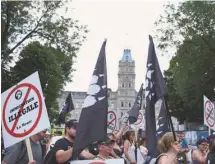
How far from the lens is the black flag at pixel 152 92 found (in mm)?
5789

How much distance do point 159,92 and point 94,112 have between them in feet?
4.68

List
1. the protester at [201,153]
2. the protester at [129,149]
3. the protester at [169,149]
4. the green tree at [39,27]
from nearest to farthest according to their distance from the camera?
1. the protester at [169,149]
2. the protester at [201,153]
3. the protester at [129,149]
4. the green tree at [39,27]

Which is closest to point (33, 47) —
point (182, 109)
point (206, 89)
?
point (206, 89)

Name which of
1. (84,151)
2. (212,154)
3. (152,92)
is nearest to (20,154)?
(84,151)

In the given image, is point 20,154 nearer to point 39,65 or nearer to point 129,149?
point 129,149

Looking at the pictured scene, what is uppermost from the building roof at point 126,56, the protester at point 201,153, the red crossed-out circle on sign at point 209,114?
the building roof at point 126,56

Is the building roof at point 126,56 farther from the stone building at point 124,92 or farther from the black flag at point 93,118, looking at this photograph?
the black flag at point 93,118

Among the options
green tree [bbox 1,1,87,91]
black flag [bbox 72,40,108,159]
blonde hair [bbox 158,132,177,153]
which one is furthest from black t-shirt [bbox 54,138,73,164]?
green tree [bbox 1,1,87,91]

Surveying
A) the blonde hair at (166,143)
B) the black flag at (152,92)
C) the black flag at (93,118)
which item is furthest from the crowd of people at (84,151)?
the black flag at (152,92)

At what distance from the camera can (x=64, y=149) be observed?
5.00 meters

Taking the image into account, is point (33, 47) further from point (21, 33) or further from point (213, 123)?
point (213, 123)

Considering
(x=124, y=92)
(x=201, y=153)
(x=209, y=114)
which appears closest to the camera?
(x=201, y=153)

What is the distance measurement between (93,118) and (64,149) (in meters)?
0.49

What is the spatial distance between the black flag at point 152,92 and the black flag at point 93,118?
99 cm
